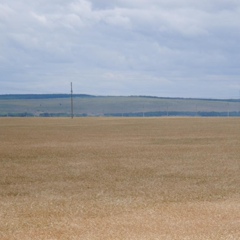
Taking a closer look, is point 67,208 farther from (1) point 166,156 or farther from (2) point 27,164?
(1) point 166,156

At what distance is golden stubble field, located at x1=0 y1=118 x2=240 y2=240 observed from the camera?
457 inches

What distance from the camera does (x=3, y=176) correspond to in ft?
66.3

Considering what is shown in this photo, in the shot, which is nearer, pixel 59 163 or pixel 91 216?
pixel 91 216

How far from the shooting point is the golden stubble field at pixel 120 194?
38.1 feet

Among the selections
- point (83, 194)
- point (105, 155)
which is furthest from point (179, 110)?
point (83, 194)

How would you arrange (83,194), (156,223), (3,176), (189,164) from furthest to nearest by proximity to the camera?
(189,164), (3,176), (83,194), (156,223)

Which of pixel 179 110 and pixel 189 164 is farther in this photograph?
pixel 179 110

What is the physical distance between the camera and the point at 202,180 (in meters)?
19.2

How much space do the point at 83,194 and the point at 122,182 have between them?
2.64 m

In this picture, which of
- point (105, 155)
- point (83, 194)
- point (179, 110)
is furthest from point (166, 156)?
point (179, 110)

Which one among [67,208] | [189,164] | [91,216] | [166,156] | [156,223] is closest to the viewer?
[156,223]

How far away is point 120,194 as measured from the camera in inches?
Answer: 639

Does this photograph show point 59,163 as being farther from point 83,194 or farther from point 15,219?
point 15,219

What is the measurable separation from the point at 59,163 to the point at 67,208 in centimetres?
1077
